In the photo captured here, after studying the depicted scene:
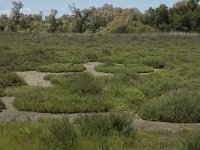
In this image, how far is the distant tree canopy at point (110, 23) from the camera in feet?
351

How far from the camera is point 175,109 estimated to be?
15.3 m

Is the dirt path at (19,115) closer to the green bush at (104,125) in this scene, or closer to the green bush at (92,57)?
the green bush at (104,125)

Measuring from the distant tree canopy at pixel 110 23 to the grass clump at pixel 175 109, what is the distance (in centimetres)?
8763

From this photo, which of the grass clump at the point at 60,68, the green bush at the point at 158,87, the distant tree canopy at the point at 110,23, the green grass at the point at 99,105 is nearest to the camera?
the green grass at the point at 99,105

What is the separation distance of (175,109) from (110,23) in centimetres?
10734

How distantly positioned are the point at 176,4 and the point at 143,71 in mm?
91459

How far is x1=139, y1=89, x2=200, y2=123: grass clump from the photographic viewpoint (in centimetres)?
1501

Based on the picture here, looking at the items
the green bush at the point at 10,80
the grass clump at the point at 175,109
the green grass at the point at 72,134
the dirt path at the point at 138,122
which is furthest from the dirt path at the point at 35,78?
the green grass at the point at 72,134

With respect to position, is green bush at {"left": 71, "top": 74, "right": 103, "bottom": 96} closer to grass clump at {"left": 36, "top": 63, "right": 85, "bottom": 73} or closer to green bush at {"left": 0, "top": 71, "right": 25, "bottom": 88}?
green bush at {"left": 0, "top": 71, "right": 25, "bottom": 88}

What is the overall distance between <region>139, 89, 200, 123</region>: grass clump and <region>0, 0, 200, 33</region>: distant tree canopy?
87.6 m

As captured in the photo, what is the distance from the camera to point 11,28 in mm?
119375

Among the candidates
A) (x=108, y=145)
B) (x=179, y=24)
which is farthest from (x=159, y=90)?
(x=179, y=24)

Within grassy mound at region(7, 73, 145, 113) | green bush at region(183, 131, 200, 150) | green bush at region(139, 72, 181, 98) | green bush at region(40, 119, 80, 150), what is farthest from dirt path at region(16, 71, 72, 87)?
green bush at region(183, 131, 200, 150)

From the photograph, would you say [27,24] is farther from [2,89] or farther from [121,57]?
[2,89]
